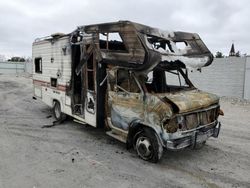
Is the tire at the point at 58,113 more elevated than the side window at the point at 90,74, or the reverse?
the side window at the point at 90,74

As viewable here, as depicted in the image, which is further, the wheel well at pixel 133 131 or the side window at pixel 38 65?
the side window at pixel 38 65

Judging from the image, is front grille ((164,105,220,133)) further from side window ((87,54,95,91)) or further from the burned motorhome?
side window ((87,54,95,91))

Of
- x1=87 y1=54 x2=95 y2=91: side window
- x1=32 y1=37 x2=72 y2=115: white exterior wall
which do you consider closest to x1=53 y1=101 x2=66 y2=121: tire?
x1=32 y1=37 x2=72 y2=115: white exterior wall

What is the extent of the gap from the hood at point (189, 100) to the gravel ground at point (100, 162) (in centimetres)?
123

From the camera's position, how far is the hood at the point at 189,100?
5.18 m

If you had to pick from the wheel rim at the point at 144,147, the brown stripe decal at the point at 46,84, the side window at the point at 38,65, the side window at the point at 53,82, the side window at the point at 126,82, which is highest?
the side window at the point at 38,65

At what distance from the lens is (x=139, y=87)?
584 centimetres

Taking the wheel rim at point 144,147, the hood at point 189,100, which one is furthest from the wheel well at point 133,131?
the hood at point 189,100

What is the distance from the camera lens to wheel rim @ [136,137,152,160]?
5.68 m

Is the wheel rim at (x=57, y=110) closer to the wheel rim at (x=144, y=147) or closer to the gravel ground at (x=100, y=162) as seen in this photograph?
the gravel ground at (x=100, y=162)

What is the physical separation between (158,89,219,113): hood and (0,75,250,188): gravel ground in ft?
4.02

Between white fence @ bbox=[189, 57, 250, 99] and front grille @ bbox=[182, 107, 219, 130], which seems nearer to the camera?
front grille @ bbox=[182, 107, 219, 130]

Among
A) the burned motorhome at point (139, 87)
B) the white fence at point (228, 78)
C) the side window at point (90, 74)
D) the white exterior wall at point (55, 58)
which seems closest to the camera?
the burned motorhome at point (139, 87)

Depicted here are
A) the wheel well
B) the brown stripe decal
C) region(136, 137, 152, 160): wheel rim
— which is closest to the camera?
region(136, 137, 152, 160): wheel rim
